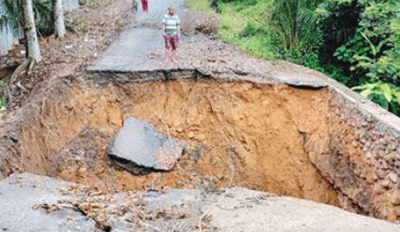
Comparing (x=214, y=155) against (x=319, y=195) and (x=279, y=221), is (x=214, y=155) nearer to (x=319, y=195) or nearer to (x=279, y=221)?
(x=319, y=195)

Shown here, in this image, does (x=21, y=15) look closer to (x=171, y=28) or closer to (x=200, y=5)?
(x=171, y=28)

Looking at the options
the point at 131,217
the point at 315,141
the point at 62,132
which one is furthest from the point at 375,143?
the point at 62,132

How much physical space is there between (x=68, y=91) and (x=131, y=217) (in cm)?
493

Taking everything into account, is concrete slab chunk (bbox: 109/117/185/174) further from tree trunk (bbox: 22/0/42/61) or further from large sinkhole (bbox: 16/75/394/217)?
tree trunk (bbox: 22/0/42/61)

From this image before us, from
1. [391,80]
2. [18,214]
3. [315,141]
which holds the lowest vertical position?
[315,141]

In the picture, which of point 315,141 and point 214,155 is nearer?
point 315,141

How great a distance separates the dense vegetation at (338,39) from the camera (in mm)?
8328

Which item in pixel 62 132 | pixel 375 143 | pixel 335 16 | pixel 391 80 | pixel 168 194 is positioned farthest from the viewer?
pixel 335 16

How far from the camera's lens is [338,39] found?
33.3 ft

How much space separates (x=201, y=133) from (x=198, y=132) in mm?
70

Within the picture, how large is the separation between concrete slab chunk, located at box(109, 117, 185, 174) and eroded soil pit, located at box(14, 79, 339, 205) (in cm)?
19

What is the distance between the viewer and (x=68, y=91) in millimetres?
9422

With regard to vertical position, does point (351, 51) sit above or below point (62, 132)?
above

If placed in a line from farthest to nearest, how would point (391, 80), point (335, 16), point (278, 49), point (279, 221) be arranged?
point (278, 49) < point (335, 16) < point (391, 80) < point (279, 221)
